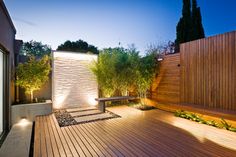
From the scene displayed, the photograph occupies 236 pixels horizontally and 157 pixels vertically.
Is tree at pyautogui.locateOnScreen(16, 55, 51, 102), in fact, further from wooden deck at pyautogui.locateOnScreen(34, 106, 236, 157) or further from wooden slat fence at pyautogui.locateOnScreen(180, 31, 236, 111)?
wooden slat fence at pyautogui.locateOnScreen(180, 31, 236, 111)

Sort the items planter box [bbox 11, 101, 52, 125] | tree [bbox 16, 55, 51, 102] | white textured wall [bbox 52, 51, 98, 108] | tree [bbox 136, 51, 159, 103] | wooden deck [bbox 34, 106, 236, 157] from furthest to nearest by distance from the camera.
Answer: white textured wall [bbox 52, 51, 98, 108] < tree [bbox 136, 51, 159, 103] < tree [bbox 16, 55, 51, 102] < planter box [bbox 11, 101, 52, 125] < wooden deck [bbox 34, 106, 236, 157]

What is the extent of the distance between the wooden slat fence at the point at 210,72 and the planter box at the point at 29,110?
4.85 meters

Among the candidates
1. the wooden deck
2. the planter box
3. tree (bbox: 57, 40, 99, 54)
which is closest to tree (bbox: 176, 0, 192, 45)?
the wooden deck

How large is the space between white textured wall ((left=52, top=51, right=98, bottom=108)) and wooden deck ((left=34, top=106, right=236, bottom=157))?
1857 mm

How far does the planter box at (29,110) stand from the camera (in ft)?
15.8

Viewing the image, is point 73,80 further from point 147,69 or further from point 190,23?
point 190,23

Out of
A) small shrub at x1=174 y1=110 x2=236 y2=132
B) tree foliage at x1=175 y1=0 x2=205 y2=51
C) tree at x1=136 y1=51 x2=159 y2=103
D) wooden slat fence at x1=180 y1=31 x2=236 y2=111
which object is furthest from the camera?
tree foliage at x1=175 y1=0 x2=205 y2=51

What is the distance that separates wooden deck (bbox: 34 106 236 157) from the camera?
2.83 metres

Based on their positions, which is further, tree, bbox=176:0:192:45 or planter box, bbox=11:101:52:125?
tree, bbox=176:0:192:45

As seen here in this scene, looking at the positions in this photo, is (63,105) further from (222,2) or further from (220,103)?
(222,2)

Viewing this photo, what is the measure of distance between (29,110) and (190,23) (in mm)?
11537

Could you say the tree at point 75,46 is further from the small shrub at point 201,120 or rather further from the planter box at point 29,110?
the small shrub at point 201,120

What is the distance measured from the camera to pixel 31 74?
5301 mm

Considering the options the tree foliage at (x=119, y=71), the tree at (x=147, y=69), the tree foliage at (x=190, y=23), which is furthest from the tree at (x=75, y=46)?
the tree at (x=147, y=69)
